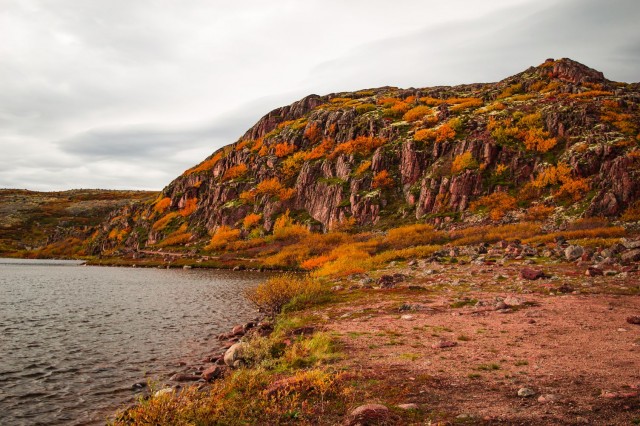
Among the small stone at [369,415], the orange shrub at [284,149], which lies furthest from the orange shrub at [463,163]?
the small stone at [369,415]

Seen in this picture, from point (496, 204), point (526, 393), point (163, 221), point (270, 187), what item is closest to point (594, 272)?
point (526, 393)

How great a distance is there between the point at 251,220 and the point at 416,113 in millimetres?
43991

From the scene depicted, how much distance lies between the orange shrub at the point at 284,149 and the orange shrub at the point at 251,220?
20.6m

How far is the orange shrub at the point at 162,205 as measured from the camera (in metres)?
108

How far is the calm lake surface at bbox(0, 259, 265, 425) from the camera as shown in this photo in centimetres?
1127

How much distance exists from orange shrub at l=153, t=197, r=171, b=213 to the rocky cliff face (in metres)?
0.41

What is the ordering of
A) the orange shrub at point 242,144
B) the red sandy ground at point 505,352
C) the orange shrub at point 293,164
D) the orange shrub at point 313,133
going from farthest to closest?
the orange shrub at point 242,144 < the orange shrub at point 313,133 < the orange shrub at point 293,164 < the red sandy ground at point 505,352

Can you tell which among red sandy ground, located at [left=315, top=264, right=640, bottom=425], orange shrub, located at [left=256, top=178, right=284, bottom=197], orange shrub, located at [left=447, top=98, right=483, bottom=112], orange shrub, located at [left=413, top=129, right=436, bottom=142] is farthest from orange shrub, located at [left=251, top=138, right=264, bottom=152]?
red sandy ground, located at [left=315, top=264, right=640, bottom=425]

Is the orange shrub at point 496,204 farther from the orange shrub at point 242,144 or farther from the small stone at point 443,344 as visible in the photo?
the orange shrub at point 242,144

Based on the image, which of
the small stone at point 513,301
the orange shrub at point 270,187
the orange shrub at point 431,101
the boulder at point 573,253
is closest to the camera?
the small stone at point 513,301

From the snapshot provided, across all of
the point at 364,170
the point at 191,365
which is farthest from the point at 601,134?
the point at 191,365

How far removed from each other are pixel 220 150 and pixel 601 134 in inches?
4194

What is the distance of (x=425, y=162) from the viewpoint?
69.5 metres

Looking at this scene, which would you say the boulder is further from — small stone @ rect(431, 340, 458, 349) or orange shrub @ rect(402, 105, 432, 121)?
orange shrub @ rect(402, 105, 432, 121)
